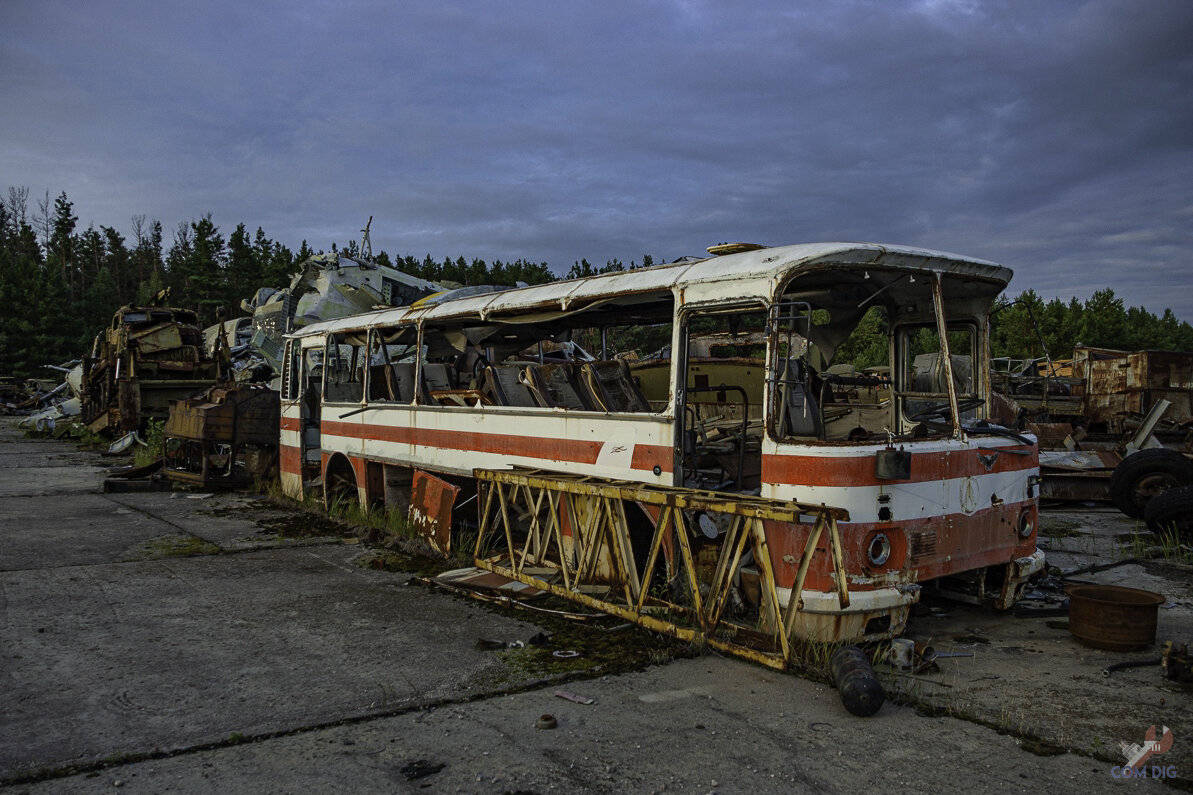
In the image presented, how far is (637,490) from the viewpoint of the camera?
546 centimetres

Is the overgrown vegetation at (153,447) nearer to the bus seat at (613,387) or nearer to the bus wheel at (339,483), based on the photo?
the bus wheel at (339,483)

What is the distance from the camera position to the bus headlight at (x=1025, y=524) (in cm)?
577

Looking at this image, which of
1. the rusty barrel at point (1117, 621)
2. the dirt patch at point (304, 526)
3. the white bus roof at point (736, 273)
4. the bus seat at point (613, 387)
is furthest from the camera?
the dirt patch at point (304, 526)

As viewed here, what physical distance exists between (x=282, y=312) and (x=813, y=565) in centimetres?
2315

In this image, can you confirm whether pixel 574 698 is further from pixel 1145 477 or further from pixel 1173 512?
pixel 1145 477

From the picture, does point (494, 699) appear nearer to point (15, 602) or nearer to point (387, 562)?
point (387, 562)

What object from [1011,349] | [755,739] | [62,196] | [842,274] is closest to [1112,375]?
[1011,349]

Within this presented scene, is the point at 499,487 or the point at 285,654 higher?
the point at 499,487

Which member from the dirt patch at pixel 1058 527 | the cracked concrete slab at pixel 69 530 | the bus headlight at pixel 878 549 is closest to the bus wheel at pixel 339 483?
the cracked concrete slab at pixel 69 530

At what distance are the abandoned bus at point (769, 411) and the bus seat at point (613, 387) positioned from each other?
0.02m

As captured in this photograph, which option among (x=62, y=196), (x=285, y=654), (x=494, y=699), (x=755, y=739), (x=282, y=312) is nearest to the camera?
(x=755, y=739)

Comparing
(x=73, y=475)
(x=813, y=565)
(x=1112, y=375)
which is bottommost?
(x=73, y=475)

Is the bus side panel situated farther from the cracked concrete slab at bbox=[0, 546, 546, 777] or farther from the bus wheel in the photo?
the cracked concrete slab at bbox=[0, 546, 546, 777]

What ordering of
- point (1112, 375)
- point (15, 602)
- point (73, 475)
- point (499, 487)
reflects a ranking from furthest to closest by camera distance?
point (1112, 375) → point (73, 475) → point (499, 487) → point (15, 602)
